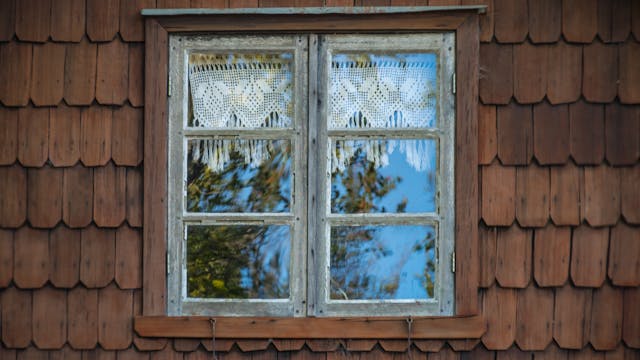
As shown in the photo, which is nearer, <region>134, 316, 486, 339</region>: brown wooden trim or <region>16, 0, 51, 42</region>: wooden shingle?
<region>134, 316, 486, 339</region>: brown wooden trim

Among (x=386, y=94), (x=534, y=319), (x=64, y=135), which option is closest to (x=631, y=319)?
(x=534, y=319)

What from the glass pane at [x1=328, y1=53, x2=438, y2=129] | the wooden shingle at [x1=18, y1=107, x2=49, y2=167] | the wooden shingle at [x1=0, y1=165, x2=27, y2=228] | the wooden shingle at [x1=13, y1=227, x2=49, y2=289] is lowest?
the wooden shingle at [x1=13, y1=227, x2=49, y2=289]

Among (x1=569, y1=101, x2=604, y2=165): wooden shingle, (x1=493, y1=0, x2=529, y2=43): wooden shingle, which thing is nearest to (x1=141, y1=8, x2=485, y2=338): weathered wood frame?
(x1=493, y1=0, x2=529, y2=43): wooden shingle

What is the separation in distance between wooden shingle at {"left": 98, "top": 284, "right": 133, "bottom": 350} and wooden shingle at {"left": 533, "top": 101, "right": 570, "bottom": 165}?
1.95 metres

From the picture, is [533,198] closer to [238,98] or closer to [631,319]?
[631,319]

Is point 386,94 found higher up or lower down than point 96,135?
higher up

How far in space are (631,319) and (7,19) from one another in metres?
3.12

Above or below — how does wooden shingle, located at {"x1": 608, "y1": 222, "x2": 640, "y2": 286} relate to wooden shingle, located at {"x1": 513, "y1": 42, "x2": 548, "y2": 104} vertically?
below

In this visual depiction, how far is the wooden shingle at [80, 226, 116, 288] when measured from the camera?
129 inches

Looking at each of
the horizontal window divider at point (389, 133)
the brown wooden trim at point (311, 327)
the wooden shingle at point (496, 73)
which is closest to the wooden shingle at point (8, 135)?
the brown wooden trim at point (311, 327)

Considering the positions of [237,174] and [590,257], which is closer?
[590,257]

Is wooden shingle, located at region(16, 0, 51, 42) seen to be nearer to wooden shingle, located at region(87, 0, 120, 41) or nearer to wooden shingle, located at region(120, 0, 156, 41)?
wooden shingle, located at region(87, 0, 120, 41)

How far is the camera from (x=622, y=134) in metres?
3.23

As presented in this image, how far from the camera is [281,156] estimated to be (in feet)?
10.8
